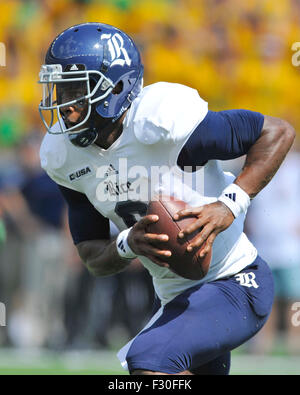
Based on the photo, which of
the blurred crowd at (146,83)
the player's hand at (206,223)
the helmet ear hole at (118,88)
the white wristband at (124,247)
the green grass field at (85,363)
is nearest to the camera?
the player's hand at (206,223)

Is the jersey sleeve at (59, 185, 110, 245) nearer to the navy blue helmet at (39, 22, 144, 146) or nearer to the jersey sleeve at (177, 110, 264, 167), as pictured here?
the navy blue helmet at (39, 22, 144, 146)

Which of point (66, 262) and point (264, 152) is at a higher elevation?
point (264, 152)

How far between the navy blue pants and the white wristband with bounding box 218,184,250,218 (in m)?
0.34

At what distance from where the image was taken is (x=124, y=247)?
10.2 feet

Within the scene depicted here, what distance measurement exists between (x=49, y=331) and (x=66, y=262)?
642mm

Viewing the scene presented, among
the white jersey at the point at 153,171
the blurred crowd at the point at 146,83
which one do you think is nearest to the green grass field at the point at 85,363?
the blurred crowd at the point at 146,83

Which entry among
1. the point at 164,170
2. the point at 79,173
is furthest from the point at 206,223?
the point at 79,173

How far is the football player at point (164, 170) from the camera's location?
2.94 m

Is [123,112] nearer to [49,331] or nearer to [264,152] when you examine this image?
[264,152]

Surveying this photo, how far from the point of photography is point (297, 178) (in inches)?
262

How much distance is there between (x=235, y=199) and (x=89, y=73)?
767 mm

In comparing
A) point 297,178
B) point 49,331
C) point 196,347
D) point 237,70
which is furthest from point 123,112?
point 237,70

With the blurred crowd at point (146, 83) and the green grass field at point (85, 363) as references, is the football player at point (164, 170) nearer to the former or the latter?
Answer: the green grass field at point (85, 363)

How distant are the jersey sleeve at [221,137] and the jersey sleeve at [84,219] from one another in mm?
519
